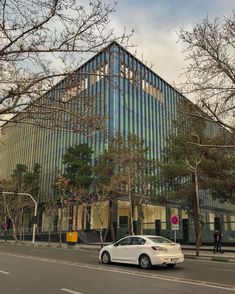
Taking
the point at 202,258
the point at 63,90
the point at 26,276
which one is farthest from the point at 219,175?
the point at 63,90

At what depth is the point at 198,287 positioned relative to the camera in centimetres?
1061

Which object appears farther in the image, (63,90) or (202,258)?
(202,258)

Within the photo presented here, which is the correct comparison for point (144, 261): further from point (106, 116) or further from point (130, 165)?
point (130, 165)

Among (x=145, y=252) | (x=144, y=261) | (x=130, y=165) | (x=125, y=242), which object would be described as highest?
(x=130, y=165)

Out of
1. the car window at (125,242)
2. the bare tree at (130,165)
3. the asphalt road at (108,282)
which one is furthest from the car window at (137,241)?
the bare tree at (130,165)

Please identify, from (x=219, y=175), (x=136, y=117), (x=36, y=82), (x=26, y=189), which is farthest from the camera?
(x=26, y=189)

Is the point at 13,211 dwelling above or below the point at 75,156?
below

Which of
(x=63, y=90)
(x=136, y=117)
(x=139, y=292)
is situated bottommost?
(x=139, y=292)

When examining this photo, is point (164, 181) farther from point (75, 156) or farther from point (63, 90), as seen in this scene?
point (63, 90)

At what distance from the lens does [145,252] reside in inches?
627

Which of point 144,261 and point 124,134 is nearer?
point 144,261

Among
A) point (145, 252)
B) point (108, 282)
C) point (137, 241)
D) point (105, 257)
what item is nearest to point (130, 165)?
point (105, 257)

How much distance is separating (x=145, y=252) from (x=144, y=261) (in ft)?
1.20

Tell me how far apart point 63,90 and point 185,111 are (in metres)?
14.3
